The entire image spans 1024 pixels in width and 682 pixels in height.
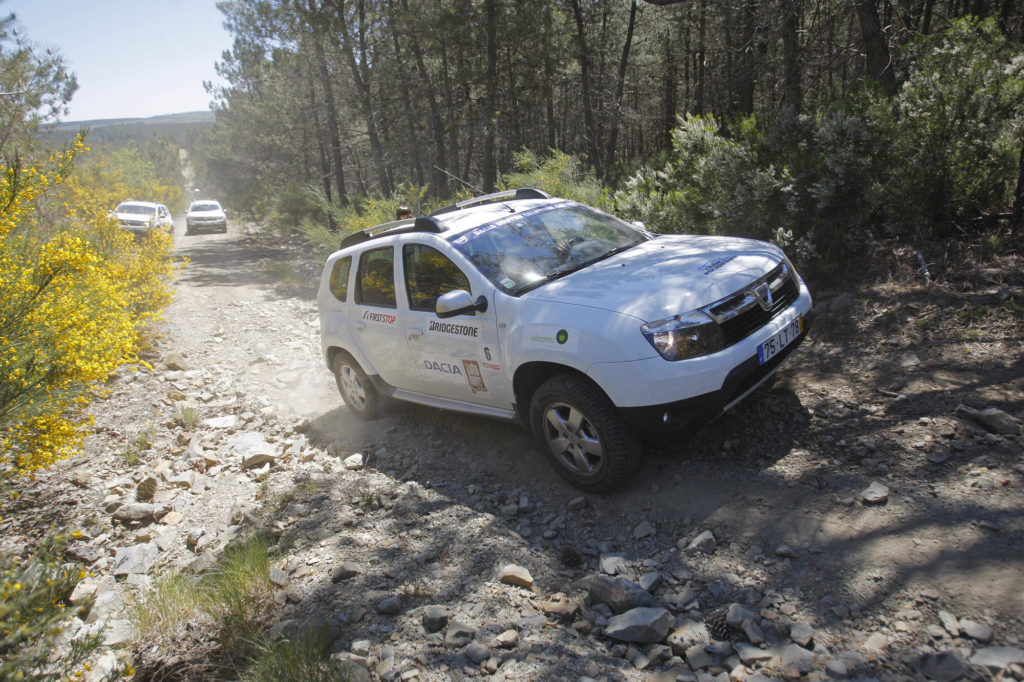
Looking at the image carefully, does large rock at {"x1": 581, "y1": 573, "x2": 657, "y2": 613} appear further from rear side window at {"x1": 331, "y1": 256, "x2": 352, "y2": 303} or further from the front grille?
rear side window at {"x1": 331, "y1": 256, "x2": 352, "y2": 303}

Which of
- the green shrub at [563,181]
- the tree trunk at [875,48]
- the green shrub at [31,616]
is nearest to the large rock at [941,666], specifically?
the green shrub at [31,616]

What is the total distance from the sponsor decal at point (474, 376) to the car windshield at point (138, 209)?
20.5 m

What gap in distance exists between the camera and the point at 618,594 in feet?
10.6

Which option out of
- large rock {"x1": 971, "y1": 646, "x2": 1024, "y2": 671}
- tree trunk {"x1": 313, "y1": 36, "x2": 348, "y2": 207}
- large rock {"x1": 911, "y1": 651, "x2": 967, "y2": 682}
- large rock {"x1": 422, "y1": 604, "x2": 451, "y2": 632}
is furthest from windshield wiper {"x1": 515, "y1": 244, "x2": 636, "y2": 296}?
tree trunk {"x1": 313, "y1": 36, "x2": 348, "y2": 207}

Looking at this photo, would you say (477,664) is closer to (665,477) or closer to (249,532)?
(665,477)

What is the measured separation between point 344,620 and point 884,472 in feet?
10.4

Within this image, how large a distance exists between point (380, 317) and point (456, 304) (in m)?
1.42

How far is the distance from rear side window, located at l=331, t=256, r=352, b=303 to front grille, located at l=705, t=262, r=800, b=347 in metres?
3.49

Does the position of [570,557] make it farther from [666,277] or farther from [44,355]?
[44,355]

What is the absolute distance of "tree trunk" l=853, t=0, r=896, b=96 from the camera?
8.31 meters

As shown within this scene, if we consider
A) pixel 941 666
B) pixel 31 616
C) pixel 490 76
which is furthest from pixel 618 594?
pixel 490 76

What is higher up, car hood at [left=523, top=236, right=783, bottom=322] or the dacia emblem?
car hood at [left=523, top=236, right=783, bottom=322]

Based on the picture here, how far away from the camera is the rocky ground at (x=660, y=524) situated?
2844mm

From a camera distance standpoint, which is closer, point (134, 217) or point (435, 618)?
point (435, 618)
